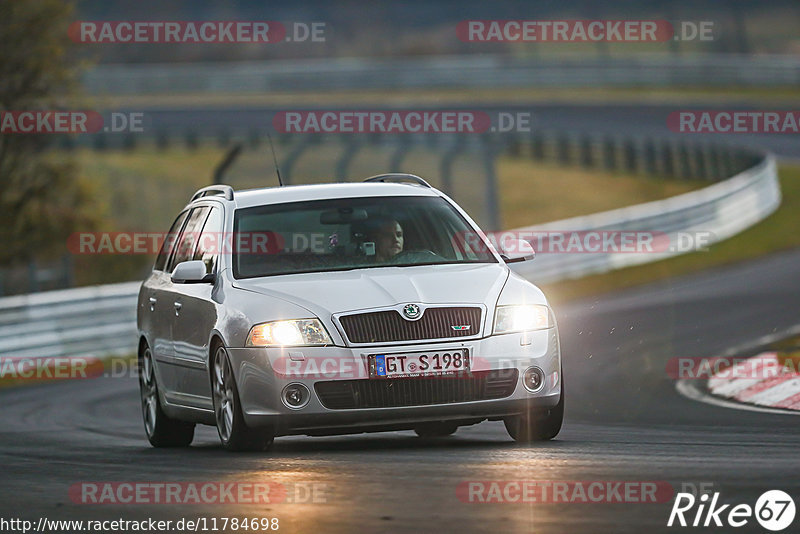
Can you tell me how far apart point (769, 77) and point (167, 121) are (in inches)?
720

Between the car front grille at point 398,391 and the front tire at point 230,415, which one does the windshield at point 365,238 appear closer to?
the front tire at point 230,415

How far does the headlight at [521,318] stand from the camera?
348 inches

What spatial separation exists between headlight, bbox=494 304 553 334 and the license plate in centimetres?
37

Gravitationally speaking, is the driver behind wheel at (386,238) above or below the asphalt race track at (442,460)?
above

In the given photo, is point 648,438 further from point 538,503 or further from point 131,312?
point 131,312

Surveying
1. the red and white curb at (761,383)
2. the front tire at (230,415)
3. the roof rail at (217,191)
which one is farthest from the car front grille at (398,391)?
the red and white curb at (761,383)

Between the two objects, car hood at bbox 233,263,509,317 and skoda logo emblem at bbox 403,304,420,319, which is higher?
car hood at bbox 233,263,509,317

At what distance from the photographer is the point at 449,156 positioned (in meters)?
24.7

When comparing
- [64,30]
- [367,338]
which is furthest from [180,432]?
[64,30]

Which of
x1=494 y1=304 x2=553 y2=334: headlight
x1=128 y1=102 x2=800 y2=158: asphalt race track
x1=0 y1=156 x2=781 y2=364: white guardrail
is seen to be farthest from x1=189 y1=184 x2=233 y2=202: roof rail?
x1=128 y1=102 x2=800 y2=158: asphalt race track

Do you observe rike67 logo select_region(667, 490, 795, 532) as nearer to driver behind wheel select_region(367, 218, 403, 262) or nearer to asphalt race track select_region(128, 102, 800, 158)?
driver behind wheel select_region(367, 218, 403, 262)

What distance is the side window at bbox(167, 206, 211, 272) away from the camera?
1045cm

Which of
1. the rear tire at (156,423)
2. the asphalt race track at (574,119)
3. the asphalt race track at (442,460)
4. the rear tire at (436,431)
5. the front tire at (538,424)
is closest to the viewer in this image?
the asphalt race track at (442,460)

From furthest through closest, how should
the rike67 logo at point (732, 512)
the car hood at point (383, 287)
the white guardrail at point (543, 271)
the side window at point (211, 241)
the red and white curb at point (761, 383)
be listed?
the white guardrail at point (543, 271), the red and white curb at point (761, 383), the side window at point (211, 241), the car hood at point (383, 287), the rike67 logo at point (732, 512)
